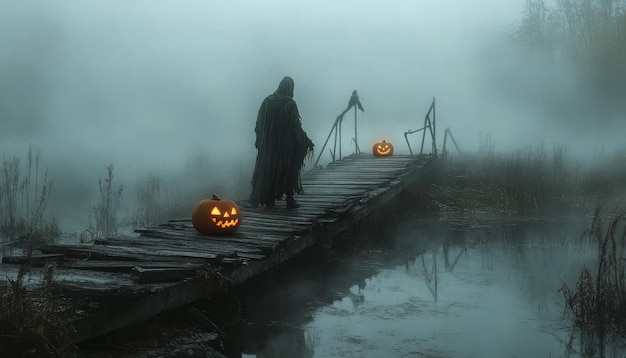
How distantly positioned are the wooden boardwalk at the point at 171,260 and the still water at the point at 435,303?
0.53m

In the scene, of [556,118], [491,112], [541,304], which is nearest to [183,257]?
[541,304]

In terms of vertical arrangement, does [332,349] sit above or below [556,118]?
below

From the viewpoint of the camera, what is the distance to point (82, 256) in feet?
20.1

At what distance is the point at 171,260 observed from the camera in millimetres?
6090

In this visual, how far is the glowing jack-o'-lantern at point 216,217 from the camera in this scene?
7441 millimetres

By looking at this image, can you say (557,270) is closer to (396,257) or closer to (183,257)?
(396,257)

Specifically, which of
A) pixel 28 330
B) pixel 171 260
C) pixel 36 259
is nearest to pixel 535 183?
pixel 171 260

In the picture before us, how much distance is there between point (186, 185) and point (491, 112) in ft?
76.7

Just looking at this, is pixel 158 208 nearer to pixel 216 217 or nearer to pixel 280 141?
pixel 280 141

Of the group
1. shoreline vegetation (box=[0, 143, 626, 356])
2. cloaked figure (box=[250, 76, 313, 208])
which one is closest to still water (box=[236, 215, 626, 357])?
shoreline vegetation (box=[0, 143, 626, 356])

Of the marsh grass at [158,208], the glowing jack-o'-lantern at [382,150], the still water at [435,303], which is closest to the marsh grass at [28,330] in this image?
the still water at [435,303]

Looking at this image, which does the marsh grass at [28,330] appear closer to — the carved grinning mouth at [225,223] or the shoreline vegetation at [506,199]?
the shoreline vegetation at [506,199]

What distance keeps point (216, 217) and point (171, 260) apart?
1.39 m

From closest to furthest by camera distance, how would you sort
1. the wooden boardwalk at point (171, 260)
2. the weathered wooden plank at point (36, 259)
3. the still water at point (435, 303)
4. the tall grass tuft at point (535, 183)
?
1. the wooden boardwalk at point (171, 260)
2. the weathered wooden plank at point (36, 259)
3. the still water at point (435, 303)
4. the tall grass tuft at point (535, 183)
